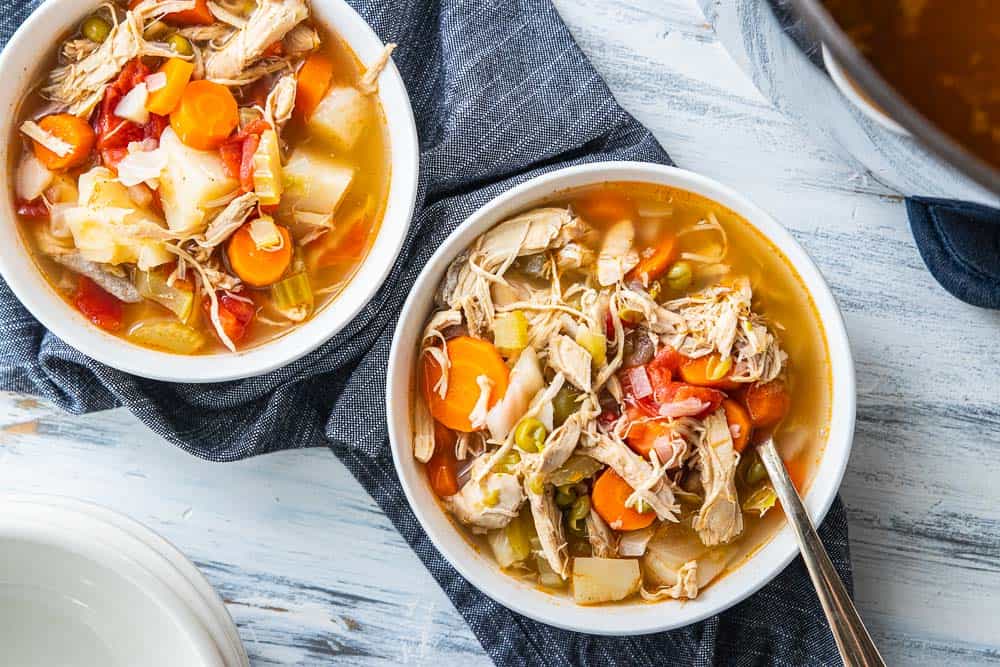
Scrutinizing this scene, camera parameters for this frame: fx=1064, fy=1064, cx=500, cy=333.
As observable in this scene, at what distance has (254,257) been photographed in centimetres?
244

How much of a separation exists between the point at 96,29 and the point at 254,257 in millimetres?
627

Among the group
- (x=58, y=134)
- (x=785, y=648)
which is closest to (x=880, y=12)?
(x=785, y=648)

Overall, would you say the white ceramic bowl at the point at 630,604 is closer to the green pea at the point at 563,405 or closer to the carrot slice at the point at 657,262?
the carrot slice at the point at 657,262

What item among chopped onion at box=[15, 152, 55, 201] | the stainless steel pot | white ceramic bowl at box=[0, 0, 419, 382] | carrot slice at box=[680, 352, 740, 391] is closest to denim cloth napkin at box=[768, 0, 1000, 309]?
the stainless steel pot

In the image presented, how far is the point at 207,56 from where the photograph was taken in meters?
2.47

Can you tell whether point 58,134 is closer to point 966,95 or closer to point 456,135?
point 456,135

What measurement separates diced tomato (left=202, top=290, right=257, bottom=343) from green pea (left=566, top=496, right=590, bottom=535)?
2.88ft

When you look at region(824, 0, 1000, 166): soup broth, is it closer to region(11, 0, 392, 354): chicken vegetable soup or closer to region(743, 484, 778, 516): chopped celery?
region(743, 484, 778, 516): chopped celery

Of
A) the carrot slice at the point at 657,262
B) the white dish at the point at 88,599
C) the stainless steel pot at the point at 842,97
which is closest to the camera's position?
the stainless steel pot at the point at 842,97

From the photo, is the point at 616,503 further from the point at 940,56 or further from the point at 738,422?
the point at 940,56

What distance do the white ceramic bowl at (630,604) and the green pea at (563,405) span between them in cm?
34

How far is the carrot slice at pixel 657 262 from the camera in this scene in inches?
95.3

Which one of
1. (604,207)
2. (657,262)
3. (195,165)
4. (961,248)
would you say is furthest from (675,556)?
(195,165)

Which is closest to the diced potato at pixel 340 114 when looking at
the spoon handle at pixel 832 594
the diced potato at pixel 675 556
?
the diced potato at pixel 675 556
